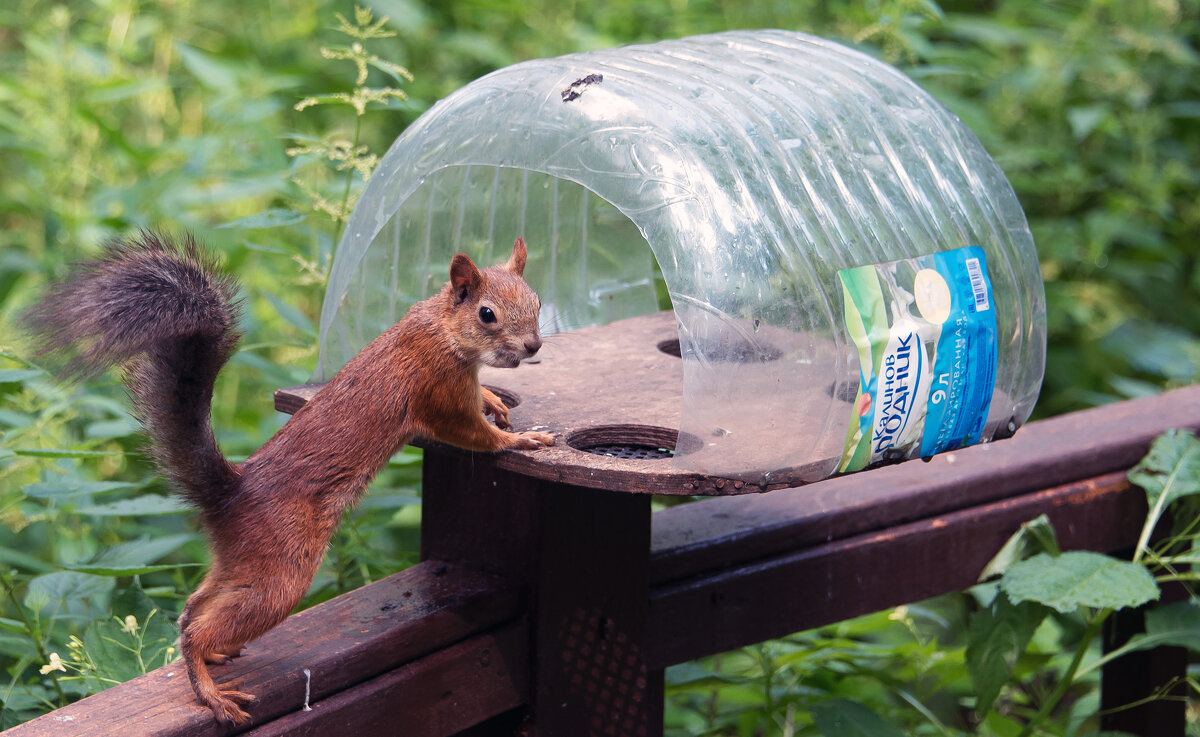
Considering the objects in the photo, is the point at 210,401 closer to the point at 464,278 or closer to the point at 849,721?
the point at 464,278

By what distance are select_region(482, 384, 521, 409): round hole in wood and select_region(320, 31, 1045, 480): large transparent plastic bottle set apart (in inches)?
11.6

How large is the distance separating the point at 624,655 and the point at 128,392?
824 mm

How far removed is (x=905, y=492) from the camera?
2.25 meters

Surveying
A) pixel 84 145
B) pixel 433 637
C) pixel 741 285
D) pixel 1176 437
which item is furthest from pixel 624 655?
pixel 84 145

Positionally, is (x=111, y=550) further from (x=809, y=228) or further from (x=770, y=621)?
(x=809, y=228)

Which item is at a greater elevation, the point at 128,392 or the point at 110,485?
the point at 128,392

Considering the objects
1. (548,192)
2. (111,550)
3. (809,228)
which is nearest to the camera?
(809,228)

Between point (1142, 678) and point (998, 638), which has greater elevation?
point (998, 638)

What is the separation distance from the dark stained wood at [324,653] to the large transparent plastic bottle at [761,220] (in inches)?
17.2

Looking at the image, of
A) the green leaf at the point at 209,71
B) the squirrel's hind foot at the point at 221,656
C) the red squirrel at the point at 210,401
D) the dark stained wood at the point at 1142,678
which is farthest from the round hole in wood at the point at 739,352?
the green leaf at the point at 209,71

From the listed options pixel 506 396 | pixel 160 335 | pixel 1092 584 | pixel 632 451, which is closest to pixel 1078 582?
pixel 1092 584

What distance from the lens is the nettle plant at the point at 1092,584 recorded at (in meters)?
2.04

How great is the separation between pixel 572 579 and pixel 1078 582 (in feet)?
2.94

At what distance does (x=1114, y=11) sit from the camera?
447 centimetres
